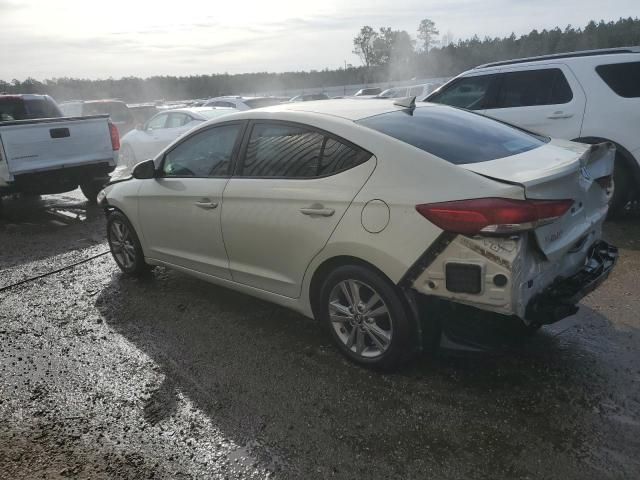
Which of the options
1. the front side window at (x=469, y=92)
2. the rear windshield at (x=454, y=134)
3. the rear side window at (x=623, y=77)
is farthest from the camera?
the front side window at (x=469, y=92)

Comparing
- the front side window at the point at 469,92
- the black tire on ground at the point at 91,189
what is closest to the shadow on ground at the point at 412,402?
Answer: the front side window at the point at 469,92

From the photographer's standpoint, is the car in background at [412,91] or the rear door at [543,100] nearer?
the rear door at [543,100]

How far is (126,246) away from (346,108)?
108 inches

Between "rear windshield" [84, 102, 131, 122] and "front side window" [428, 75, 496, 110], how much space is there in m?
13.8

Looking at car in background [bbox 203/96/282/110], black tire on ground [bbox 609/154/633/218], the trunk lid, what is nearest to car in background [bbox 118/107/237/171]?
car in background [bbox 203/96/282/110]

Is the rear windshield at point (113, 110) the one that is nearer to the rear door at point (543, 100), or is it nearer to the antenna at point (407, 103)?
the rear door at point (543, 100)

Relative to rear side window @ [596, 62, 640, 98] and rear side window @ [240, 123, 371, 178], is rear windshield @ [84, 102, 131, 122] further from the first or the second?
rear side window @ [596, 62, 640, 98]

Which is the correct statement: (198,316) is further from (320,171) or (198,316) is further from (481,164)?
(481,164)

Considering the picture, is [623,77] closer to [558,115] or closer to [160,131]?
[558,115]

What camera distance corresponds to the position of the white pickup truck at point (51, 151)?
729cm

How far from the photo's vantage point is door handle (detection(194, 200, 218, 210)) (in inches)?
149

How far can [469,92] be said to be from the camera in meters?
6.81

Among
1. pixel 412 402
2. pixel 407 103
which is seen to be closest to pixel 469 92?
pixel 407 103

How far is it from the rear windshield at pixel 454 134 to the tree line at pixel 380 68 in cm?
3984
